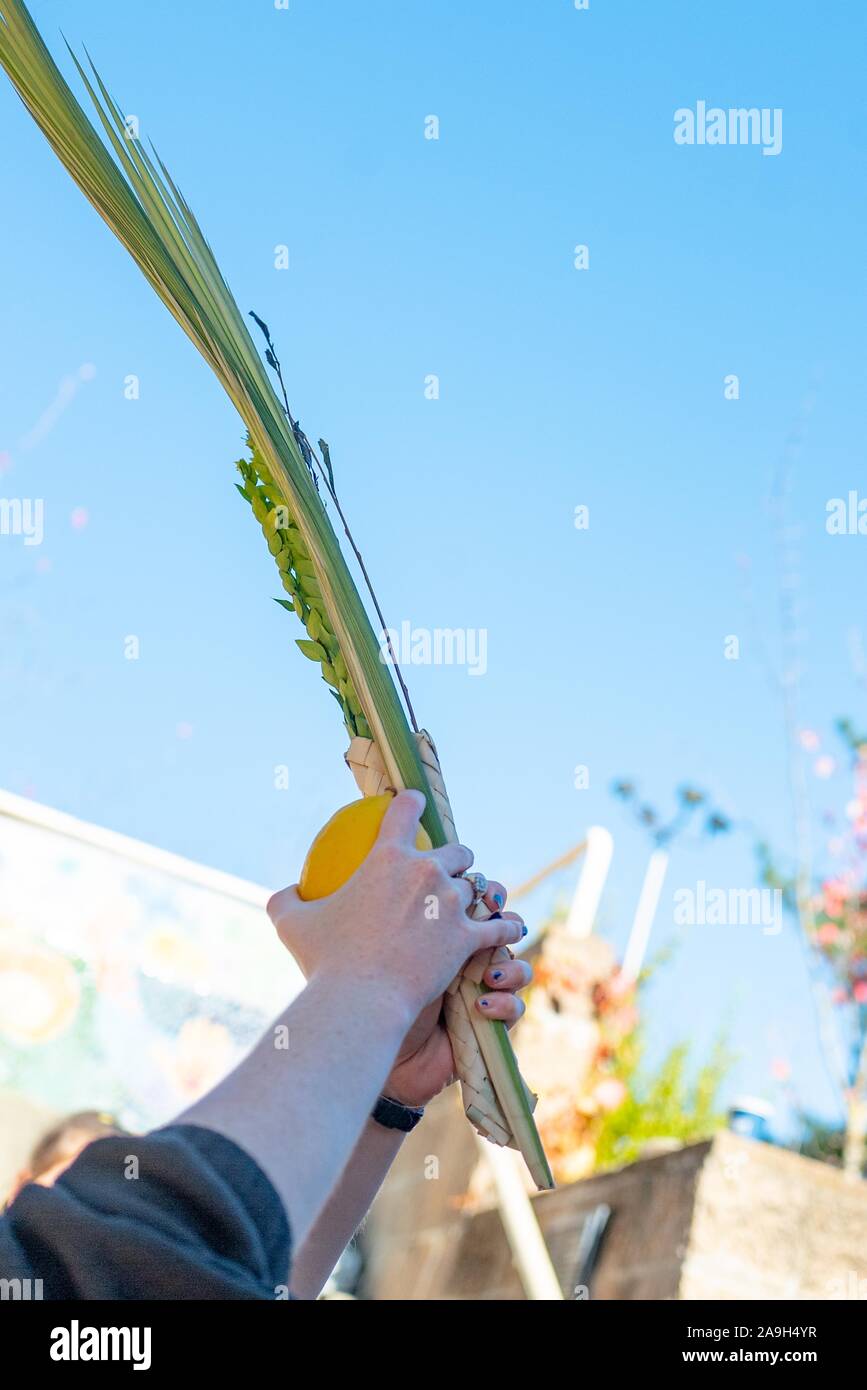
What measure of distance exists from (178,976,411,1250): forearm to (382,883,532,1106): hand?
0.26m

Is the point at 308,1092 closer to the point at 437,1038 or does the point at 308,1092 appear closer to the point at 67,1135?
the point at 437,1038

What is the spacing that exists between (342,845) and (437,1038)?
0.23 metres

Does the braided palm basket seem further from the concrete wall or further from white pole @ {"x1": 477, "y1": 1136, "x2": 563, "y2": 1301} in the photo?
white pole @ {"x1": 477, "y1": 1136, "x2": 563, "y2": 1301}

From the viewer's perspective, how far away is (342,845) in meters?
0.85

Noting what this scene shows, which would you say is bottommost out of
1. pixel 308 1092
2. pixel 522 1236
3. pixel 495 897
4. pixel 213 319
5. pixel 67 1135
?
pixel 522 1236

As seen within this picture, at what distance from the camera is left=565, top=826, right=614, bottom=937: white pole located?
3838 millimetres

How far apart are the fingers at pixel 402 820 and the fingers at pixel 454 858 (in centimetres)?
2

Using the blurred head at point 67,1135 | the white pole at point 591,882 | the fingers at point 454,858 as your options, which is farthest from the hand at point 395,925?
the white pole at point 591,882

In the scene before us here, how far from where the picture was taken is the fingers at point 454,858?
0.79 m

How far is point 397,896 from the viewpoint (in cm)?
75

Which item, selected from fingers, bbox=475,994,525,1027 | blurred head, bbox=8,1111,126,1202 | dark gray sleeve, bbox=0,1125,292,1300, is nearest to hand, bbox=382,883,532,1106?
fingers, bbox=475,994,525,1027

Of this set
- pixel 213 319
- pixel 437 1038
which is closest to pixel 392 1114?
pixel 437 1038
